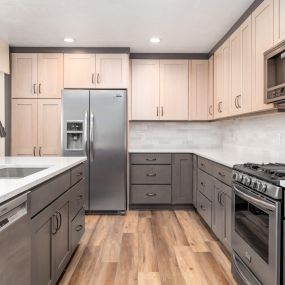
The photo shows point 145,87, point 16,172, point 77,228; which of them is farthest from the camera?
point 145,87

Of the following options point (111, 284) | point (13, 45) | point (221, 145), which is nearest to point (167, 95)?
point (221, 145)

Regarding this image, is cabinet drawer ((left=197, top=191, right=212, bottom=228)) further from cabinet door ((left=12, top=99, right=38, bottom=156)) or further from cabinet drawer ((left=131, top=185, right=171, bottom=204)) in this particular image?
cabinet door ((left=12, top=99, right=38, bottom=156))

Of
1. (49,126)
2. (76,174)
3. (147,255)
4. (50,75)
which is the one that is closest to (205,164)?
(147,255)

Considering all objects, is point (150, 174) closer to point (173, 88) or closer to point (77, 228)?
point (173, 88)

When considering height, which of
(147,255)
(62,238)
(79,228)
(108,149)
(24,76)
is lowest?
(147,255)

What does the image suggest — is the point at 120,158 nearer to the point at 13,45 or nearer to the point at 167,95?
the point at 167,95

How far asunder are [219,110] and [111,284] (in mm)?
2621

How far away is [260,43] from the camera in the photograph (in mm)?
2473

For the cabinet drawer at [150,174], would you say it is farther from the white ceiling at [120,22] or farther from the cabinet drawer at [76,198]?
the white ceiling at [120,22]

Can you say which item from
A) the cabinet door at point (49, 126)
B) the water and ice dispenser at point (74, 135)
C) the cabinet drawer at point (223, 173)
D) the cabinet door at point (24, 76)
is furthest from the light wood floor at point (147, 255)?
the cabinet door at point (24, 76)

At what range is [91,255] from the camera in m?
2.66

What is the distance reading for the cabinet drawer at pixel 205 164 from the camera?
124 inches

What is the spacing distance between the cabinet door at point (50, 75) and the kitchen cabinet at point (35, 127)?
0.38 ft

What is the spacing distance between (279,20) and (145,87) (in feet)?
8.07
